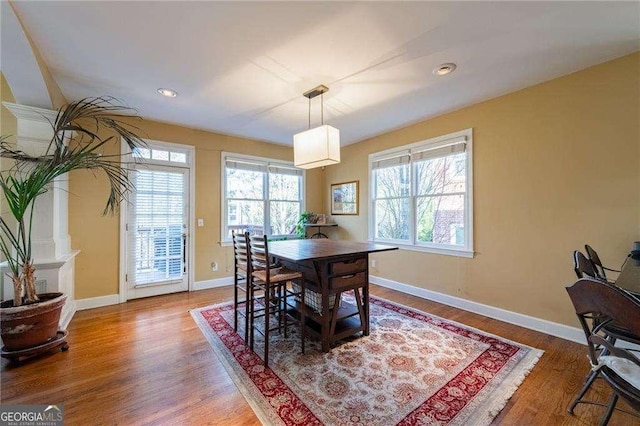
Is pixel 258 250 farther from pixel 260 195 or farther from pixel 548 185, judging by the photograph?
pixel 548 185

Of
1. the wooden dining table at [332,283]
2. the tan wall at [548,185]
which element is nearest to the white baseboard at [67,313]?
the wooden dining table at [332,283]

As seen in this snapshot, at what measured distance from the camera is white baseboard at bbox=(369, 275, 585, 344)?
2479 millimetres

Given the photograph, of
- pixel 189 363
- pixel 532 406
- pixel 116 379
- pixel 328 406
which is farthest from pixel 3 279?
pixel 532 406

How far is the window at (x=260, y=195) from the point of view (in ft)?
14.5

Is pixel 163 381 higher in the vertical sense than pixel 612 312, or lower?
lower

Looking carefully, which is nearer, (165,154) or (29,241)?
(29,241)

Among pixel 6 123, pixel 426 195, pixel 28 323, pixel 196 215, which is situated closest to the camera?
pixel 28 323

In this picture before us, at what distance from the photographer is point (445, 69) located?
7.88 ft

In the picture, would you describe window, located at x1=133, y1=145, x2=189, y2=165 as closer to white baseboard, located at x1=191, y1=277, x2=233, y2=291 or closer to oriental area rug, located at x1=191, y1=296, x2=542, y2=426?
white baseboard, located at x1=191, y1=277, x2=233, y2=291

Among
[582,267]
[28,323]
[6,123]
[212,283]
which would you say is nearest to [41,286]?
[28,323]

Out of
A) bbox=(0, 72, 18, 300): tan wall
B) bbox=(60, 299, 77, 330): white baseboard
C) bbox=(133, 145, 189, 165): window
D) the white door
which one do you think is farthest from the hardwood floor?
bbox=(133, 145, 189, 165): window

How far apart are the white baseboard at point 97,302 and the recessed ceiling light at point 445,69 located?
15.2 ft

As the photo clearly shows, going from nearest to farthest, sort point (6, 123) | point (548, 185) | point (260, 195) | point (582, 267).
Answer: point (582, 267)
point (6, 123)
point (548, 185)
point (260, 195)

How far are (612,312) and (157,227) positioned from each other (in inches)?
177
